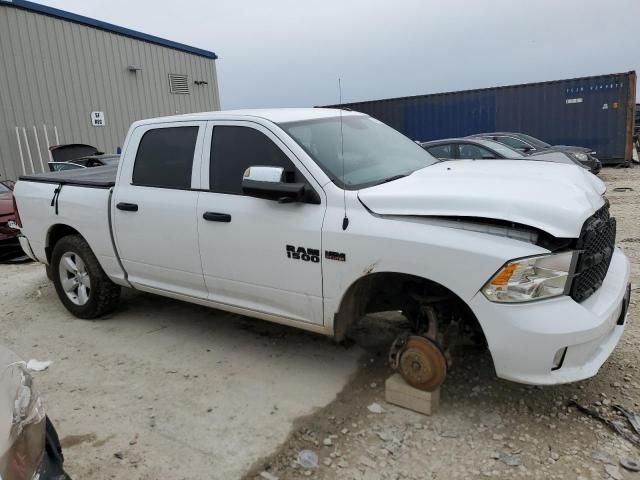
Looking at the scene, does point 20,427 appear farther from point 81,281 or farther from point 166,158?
point 81,281

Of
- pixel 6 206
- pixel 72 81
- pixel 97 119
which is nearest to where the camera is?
pixel 6 206

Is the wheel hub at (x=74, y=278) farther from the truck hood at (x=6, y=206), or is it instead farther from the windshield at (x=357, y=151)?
the truck hood at (x=6, y=206)

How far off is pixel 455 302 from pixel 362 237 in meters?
0.74

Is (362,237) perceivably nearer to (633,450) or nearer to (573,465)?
(573,465)

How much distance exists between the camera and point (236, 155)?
12.1 feet

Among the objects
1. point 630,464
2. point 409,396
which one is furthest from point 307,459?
point 630,464

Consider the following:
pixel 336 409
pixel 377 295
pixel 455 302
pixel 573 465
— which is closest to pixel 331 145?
pixel 377 295

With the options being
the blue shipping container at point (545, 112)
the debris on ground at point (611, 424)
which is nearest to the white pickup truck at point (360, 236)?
the debris on ground at point (611, 424)

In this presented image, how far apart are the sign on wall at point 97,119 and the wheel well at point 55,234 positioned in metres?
12.3

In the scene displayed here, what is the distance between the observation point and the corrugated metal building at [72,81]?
1377cm

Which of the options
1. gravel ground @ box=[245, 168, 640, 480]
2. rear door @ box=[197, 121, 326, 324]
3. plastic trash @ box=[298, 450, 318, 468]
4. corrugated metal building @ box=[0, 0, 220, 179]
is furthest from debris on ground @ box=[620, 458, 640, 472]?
corrugated metal building @ box=[0, 0, 220, 179]

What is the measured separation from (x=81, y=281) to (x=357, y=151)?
3010mm

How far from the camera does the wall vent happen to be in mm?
18797

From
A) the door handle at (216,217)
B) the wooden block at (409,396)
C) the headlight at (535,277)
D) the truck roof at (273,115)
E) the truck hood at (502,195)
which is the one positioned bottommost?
the wooden block at (409,396)
